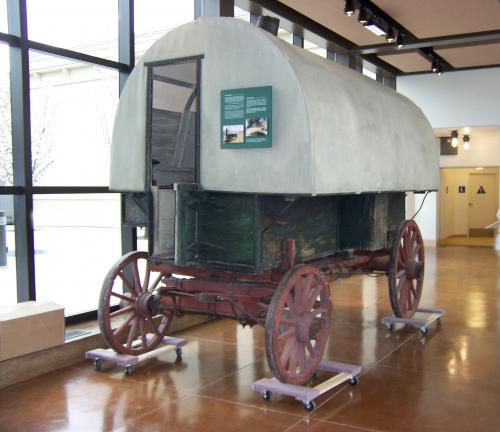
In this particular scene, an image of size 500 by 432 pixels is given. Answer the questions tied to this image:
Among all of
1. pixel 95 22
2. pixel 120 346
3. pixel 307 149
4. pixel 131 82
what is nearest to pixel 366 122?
pixel 307 149

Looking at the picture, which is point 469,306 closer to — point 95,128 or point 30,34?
point 95,128

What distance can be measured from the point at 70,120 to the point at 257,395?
3901mm

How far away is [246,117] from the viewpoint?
14.2ft

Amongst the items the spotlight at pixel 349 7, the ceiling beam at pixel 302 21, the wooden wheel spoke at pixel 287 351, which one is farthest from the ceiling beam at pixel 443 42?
the wooden wheel spoke at pixel 287 351

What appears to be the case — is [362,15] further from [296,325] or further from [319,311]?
[296,325]

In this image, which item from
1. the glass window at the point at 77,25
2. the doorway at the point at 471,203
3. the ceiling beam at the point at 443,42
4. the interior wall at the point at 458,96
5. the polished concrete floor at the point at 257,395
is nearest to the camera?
the polished concrete floor at the point at 257,395

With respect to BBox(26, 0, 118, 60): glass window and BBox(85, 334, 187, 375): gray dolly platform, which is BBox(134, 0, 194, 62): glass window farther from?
BBox(85, 334, 187, 375): gray dolly platform

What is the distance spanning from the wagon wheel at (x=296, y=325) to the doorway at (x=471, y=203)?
1268 centimetres

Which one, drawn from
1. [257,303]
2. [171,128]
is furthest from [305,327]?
[171,128]

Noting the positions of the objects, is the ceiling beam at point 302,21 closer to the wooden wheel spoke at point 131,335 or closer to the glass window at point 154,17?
the glass window at point 154,17

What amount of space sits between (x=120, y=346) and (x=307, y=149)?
88.2 inches

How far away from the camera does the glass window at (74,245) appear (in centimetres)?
621

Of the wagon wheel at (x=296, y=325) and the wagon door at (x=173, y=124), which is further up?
the wagon door at (x=173, y=124)

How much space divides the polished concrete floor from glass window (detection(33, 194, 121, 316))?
140cm
